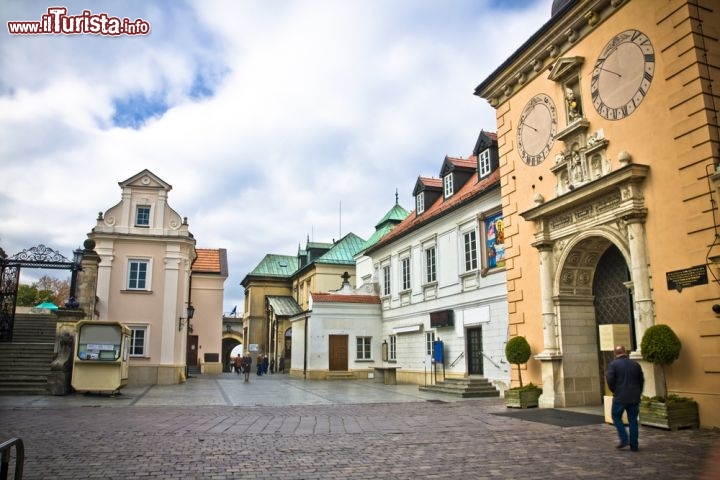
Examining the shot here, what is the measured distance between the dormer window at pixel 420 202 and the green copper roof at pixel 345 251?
1793cm

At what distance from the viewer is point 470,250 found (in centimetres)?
2372


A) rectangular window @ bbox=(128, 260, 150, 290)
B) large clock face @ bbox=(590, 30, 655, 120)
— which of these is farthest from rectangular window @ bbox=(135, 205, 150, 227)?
large clock face @ bbox=(590, 30, 655, 120)

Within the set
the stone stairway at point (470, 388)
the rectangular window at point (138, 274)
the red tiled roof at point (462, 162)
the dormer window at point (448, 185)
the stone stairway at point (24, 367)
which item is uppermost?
the red tiled roof at point (462, 162)

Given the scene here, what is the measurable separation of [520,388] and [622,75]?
825 centimetres

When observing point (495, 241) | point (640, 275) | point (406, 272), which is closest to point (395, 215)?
point (406, 272)

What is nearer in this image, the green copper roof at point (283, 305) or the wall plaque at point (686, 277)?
the wall plaque at point (686, 277)

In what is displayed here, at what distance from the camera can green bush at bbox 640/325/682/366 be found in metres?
10.8

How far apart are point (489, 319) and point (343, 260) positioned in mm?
27119

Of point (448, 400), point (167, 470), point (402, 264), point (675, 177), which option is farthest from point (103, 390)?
point (675, 177)

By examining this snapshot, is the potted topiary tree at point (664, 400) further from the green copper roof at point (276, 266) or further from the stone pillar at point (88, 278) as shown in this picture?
the green copper roof at point (276, 266)

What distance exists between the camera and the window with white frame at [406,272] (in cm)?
3009

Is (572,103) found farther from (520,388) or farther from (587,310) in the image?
(520,388)

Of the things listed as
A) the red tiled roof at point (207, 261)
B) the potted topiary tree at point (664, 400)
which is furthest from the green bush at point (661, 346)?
the red tiled roof at point (207, 261)

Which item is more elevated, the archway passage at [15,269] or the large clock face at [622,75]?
the large clock face at [622,75]
